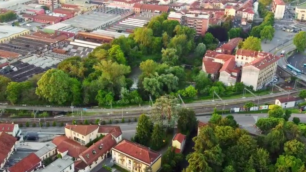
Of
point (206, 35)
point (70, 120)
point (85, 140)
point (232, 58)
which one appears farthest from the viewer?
point (206, 35)

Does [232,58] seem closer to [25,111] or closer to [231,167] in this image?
[231,167]

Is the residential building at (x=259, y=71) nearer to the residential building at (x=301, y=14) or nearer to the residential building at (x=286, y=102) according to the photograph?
the residential building at (x=286, y=102)

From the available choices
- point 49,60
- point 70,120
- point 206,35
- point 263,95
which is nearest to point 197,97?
point 263,95

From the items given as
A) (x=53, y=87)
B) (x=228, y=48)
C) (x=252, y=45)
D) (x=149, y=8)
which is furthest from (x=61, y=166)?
(x=149, y=8)

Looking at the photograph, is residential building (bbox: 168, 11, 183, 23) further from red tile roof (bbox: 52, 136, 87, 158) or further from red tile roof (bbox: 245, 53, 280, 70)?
red tile roof (bbox: 52, 136, 87, 158)

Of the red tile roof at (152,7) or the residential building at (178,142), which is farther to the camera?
the red tile roof at (152,7)

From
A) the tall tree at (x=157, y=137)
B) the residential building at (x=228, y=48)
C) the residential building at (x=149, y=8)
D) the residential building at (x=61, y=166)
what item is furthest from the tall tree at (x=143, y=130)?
the residential building at (x=149, y=8)
